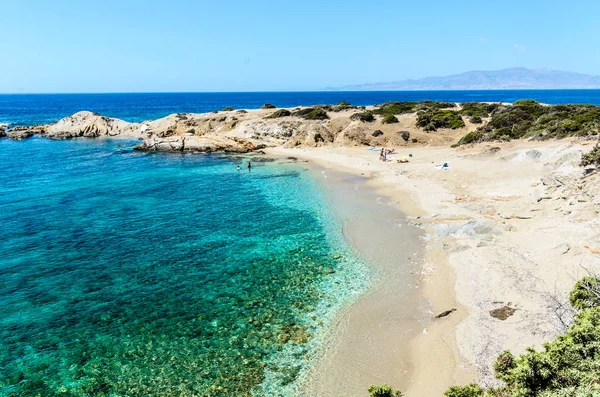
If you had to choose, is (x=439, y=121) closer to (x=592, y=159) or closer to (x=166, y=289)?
(x=592, y=159)

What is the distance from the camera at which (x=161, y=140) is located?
61.2 meters

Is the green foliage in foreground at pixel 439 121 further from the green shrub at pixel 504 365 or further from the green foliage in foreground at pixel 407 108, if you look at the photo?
the green shrub at pixel 504 365

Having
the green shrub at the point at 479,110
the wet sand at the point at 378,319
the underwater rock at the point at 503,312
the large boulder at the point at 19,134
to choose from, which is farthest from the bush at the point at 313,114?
the underwater rock at the point at 503,312

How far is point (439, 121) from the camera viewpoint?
58.7 meters

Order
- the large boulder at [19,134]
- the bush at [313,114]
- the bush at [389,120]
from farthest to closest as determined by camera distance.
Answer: the large boulder at [19,134] < the bush at [313,114] < the bush at [389,120]

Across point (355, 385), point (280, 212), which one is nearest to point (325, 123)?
point (280, 212)

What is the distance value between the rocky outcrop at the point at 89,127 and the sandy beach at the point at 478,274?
68938 millimetres

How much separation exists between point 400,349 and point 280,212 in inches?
677

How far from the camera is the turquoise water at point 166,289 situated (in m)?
12.2

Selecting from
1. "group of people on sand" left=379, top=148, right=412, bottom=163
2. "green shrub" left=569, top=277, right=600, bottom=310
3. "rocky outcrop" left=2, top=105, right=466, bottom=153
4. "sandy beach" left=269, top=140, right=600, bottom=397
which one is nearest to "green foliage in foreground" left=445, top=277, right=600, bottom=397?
"green shrub" left=569, top=277, right=600, bottom=310

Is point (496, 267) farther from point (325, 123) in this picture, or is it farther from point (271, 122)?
point (271, 122)

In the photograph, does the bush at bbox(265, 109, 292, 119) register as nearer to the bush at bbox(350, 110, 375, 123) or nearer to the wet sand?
the bush at bbox(350, 110, 375, 123)

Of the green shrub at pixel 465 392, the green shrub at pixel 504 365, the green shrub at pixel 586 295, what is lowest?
the green shrub at pixel 504 365

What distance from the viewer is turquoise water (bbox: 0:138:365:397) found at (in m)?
12.2
